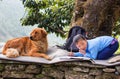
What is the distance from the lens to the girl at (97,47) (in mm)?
6078

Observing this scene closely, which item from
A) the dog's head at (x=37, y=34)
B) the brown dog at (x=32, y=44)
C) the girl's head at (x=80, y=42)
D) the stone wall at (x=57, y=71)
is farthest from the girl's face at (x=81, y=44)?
the dog's head at (x=37, y=34)

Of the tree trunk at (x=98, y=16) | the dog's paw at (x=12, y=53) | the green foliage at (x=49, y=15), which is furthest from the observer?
the green foliage at (x=49, y=15)

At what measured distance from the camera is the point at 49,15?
12953mm

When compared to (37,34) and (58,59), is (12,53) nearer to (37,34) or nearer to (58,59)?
(37,34)

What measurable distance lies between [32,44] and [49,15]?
6.28 m

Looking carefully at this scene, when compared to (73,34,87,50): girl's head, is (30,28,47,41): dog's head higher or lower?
higher

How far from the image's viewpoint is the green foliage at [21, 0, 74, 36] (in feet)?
40.4

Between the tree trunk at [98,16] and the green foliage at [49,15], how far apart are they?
3.17 metres

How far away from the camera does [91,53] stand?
6086 mm

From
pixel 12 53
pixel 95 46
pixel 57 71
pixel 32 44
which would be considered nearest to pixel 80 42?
pixel 95 46

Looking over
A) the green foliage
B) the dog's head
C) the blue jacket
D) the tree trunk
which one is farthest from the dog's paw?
the green foliage

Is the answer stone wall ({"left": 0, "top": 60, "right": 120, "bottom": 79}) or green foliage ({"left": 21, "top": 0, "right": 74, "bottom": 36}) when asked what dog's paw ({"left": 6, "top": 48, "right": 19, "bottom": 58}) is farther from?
green foliage ({"left": 21, "top": 0, "right": 74, "bottom": 36})

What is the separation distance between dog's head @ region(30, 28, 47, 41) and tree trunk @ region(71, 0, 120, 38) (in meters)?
2.29

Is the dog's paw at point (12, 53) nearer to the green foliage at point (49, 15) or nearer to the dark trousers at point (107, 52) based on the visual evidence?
the dark trousers at point (107, 52)
